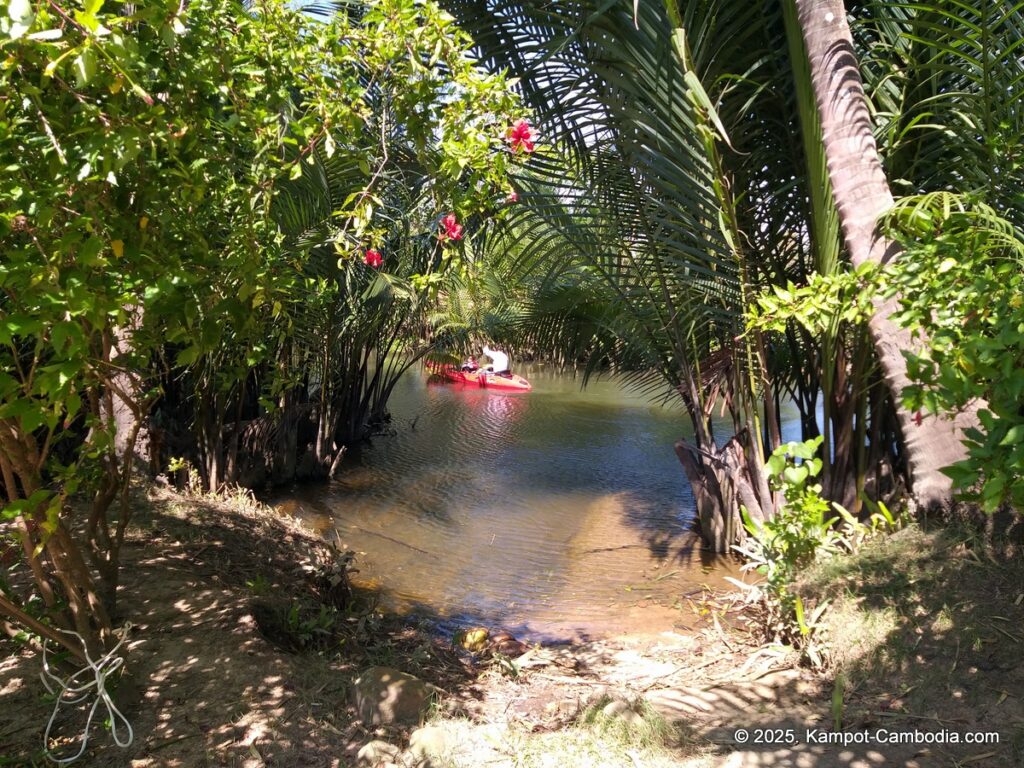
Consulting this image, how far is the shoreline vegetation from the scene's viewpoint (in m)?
2.47

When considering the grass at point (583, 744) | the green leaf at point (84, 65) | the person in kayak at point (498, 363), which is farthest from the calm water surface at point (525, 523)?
the person in kayak at point (498, 363)

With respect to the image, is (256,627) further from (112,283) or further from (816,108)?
(816,108)

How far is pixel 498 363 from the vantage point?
57.1 ft

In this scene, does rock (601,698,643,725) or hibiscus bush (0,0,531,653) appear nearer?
hibiscus bush (0,0,531,653)

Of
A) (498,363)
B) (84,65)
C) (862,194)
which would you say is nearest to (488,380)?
(498,363)

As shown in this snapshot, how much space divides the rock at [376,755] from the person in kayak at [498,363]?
48.0ft

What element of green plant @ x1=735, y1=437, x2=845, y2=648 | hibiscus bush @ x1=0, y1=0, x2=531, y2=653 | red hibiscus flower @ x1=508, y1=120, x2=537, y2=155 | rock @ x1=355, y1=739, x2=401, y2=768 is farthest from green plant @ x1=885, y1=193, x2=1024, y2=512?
rock @ x1=355, y1=739, x2=401, y2=768

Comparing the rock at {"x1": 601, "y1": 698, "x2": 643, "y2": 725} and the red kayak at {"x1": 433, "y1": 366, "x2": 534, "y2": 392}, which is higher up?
the rock at {"x1": 601, "y1": 698, "x2": 643, "y2": 725}

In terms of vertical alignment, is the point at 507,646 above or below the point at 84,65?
below

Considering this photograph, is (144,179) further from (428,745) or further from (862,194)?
(862,194)

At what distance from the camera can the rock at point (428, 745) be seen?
2.49 meters

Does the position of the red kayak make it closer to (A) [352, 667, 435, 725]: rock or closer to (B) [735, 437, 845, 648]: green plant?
(B) [735, 437, 845, 648]: green plant

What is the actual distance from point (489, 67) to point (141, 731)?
3.79m

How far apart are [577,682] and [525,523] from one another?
3500 millimetres
